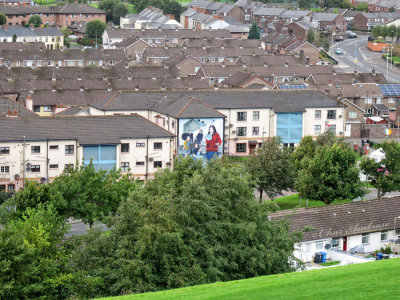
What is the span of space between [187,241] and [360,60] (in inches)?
4295

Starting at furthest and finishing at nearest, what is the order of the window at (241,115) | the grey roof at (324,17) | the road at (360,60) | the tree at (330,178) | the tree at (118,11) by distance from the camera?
the tree at (118,11)
the grey roof at (324,17)
the road at (360,60)
the window at (241,115)
the tree at (330,178)

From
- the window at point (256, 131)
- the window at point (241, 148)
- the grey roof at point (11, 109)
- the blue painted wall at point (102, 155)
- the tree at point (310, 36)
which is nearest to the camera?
the blue painted wall at point (102, 155)

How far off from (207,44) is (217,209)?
98.4 m

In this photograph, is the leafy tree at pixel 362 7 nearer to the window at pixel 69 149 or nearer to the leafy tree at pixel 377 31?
the leafy tree at pixel 377 31

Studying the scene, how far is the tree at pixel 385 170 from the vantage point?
56.8 m

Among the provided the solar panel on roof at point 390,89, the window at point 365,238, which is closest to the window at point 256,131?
the solar panel on roof at point 390,89

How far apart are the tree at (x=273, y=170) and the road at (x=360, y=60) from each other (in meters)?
65.1

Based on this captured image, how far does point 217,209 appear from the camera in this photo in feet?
117

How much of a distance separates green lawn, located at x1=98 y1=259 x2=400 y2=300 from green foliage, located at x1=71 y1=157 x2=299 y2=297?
12.6 feet

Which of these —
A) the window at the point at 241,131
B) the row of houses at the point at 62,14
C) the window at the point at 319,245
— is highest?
the row of houses at the point at 62,14

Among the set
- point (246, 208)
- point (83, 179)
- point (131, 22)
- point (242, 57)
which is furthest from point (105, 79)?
point (131, 22)

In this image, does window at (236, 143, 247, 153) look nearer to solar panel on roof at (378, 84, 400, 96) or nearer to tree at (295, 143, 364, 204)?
tree at (295, 143, 364, 204)

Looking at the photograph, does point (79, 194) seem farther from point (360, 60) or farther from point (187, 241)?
point (360, 60)

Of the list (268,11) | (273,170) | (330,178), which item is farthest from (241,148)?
(268,11)
